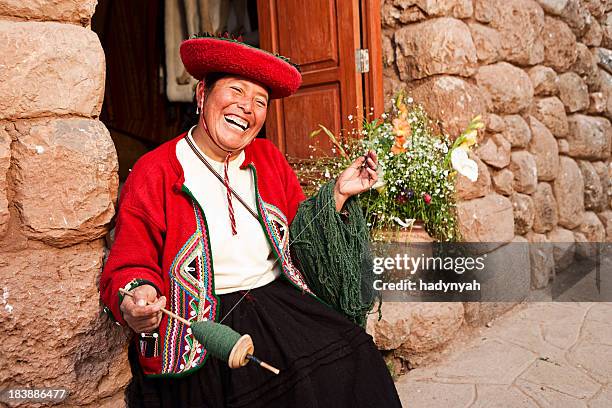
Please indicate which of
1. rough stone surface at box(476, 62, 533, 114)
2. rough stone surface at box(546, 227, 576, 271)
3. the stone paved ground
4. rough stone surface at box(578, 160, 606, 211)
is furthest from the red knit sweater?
rough stone surface at box(578, 160, 606, 211)

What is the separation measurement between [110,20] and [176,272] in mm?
3089

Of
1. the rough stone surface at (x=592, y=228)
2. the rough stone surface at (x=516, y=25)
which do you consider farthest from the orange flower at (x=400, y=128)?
the rough stone surface at (x=592, y=228)

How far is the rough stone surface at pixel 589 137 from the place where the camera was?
4336mm

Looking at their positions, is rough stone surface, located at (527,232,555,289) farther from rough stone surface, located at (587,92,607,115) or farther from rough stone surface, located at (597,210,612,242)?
rough stone surface, located at (587,92,607,115)

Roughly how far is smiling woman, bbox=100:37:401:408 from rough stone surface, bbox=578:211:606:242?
3.30 m

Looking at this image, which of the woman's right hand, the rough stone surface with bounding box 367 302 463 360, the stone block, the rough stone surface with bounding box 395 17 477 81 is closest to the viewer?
the woman's right hand

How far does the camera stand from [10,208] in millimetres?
1418

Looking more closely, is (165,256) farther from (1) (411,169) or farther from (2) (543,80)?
(2) (543,80)

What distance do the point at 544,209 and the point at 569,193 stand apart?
0.45 m

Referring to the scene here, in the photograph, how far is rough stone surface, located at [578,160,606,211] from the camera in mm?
4479

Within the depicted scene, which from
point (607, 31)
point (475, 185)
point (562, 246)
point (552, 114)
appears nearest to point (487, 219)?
point (475, 185)

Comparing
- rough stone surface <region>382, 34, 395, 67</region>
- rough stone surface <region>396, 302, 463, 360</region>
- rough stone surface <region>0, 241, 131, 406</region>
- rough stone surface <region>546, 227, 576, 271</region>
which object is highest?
rough stone surface <region>382, 34, 395, 67</region>

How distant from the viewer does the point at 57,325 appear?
146 cm

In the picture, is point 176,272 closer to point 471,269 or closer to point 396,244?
point 396,244
